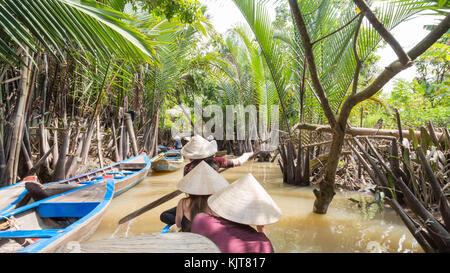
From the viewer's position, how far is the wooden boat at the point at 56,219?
2.29m

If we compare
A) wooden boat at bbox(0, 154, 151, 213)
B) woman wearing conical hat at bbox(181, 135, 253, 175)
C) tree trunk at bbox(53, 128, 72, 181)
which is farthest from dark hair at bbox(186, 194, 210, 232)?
tree trunk at bbox(53, 128, 72, 181)

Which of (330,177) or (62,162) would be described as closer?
(330,177)

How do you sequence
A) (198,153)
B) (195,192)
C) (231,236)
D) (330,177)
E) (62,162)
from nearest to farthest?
(231,236), (195,192), (198,153), (330,177), (62,162)

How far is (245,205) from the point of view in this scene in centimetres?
149

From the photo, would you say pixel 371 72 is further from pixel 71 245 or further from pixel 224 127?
pixel 71 245

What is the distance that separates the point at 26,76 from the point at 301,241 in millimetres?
4955

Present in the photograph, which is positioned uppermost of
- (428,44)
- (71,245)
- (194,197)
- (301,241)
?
(428,44)

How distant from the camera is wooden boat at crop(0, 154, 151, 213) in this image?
330 centimetres

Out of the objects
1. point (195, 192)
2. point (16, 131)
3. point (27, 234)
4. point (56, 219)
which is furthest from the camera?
point (16, 131)

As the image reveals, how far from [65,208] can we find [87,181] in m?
1.69

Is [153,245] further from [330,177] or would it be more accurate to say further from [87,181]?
[87,181]

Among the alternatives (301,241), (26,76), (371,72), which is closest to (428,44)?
(301,241)

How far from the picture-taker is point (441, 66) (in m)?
9.79

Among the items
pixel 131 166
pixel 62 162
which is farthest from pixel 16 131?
pixel 131 166
